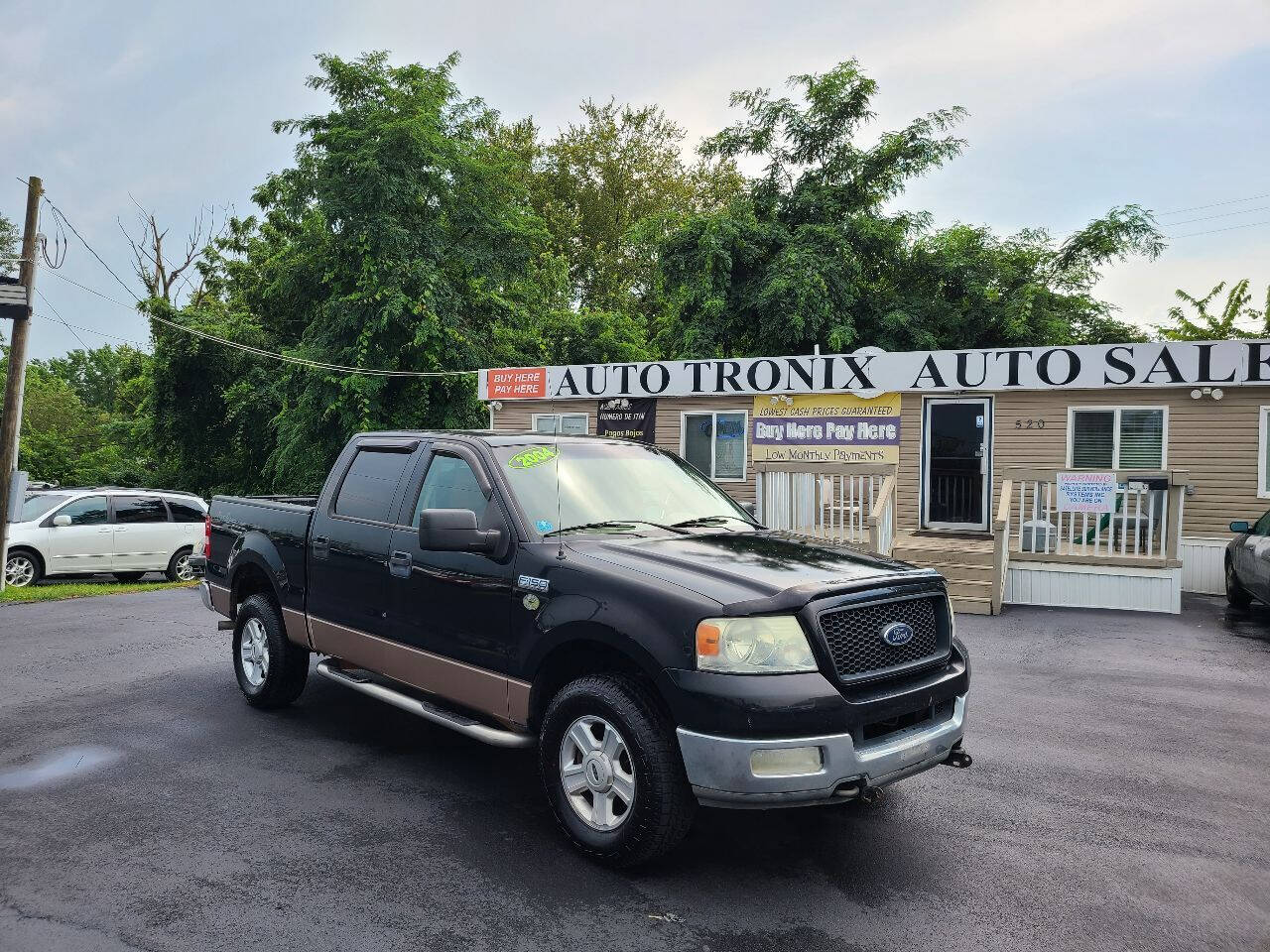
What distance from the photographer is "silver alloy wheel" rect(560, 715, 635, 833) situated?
3826 millimetres

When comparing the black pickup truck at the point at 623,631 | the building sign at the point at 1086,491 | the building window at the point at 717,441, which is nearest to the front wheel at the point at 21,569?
the building window at the point at 717,441

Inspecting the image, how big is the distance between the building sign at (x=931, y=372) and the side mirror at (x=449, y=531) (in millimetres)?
11096

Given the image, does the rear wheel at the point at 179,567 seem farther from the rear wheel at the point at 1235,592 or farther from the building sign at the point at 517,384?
the rear wheel at the point at 1235,592

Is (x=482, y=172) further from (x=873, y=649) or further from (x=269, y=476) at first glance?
(x=873, y=649)

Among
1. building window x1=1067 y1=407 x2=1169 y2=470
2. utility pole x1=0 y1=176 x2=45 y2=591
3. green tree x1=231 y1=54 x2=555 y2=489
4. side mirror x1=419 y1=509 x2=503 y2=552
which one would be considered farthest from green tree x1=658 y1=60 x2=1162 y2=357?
side mirror x1=419 y1=509 x2=503 y2=552

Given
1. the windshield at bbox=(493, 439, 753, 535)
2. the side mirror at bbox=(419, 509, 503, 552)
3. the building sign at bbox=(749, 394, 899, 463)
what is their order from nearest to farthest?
the side mirror at bbox=(419, 509, 503, 552), the windshield at bbox=(493, 439, 753, 535), the building sign at bbox=(749, 394, 899, 463)

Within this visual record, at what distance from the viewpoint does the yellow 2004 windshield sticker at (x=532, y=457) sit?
4.89m

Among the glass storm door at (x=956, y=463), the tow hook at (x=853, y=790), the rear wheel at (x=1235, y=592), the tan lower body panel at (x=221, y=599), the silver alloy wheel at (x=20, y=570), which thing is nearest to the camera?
the tow hook at (x=853, y=790)

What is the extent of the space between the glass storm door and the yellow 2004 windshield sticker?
10756 mm

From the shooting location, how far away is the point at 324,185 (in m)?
26.0

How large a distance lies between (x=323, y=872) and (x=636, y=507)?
7.52 feet

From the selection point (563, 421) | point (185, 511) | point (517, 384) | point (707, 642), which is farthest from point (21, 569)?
point (707, 642)

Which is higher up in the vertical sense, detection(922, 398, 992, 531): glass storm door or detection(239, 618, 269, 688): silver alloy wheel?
detection(922, 398, 992, 531): glass storm door

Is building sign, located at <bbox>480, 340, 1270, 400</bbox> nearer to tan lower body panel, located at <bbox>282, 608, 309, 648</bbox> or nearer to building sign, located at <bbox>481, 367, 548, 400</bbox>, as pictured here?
building sign, located at <bbox>481, 367, 548, 400</bbox>
